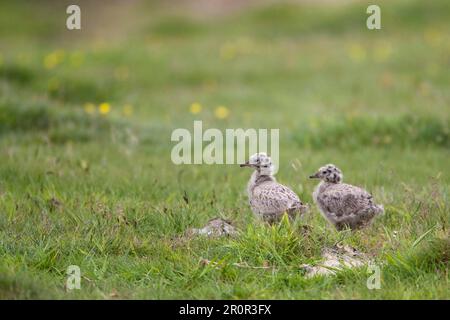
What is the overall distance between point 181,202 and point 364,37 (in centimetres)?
1247

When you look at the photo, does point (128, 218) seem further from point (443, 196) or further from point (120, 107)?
point (120, 107)

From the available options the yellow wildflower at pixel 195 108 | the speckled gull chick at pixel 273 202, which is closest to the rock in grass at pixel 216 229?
the speckled gull chick at pixel 273 202

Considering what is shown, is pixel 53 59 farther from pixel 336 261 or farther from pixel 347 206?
pixel 336 261

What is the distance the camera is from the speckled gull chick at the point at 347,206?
24.2ft

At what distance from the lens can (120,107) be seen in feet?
48.2

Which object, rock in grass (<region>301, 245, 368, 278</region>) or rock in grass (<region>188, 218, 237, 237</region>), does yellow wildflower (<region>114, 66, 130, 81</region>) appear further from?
rock in grass (<region>301, 245, 368, 278</region>)

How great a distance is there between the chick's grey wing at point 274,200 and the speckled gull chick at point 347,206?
1.28 ft

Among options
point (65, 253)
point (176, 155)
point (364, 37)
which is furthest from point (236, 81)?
point (65, 253)

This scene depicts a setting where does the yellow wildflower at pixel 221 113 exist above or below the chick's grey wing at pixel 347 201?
above

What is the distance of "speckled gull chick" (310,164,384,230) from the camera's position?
738 centimetres

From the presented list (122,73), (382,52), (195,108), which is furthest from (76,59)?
(382,52)

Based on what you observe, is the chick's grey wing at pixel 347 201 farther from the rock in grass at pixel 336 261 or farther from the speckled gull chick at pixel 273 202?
the rock in grass at pixel 336 261

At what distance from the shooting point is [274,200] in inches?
289

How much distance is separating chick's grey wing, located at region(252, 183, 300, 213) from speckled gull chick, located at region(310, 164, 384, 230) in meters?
0.39
